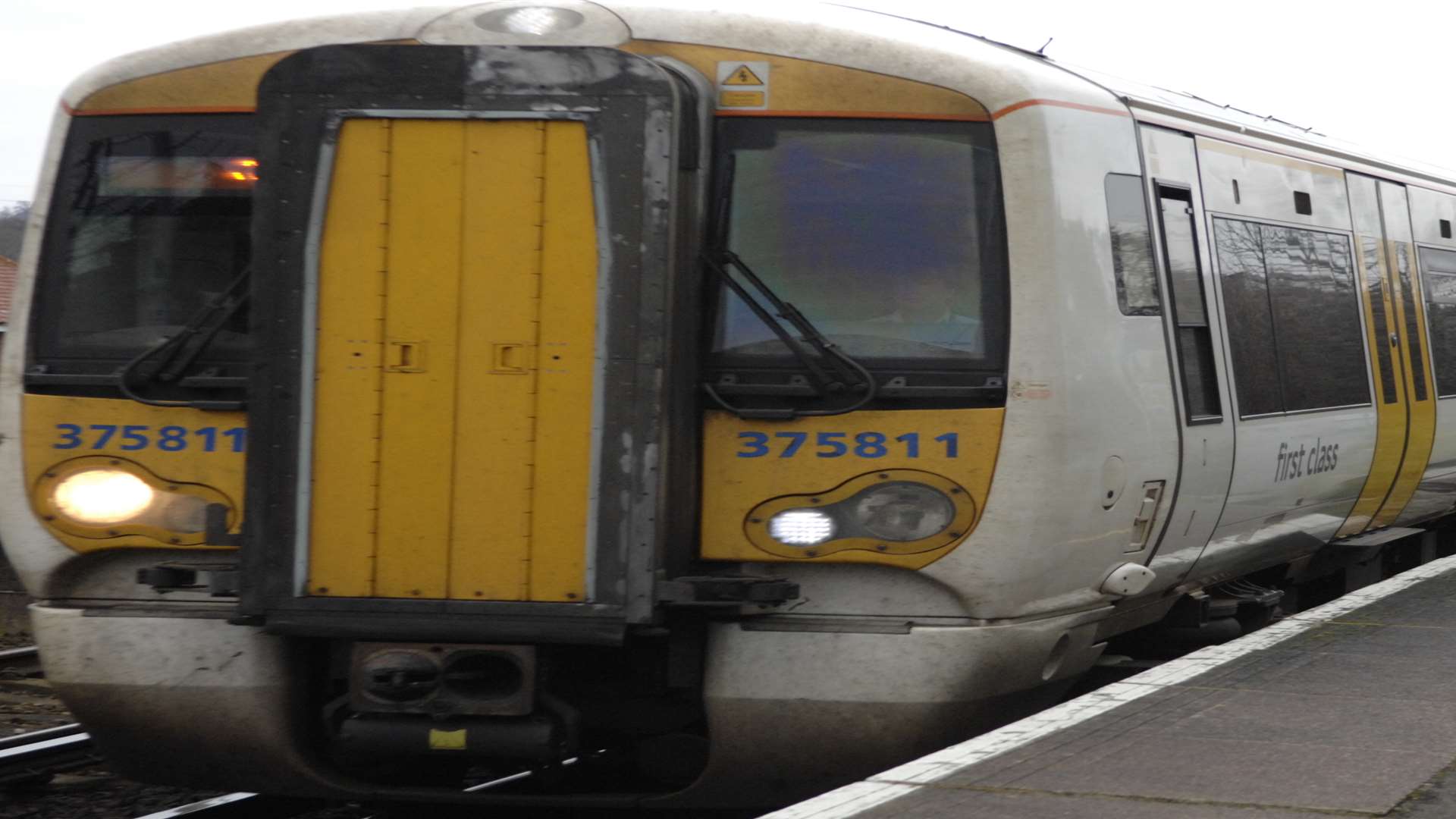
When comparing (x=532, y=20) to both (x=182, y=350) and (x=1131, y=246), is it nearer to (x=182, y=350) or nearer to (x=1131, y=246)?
(x=182, y=350)

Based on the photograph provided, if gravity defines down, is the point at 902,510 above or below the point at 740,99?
below

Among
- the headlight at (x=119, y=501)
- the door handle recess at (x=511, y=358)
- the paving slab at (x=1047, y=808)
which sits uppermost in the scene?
the door handle recess at (x=511, y=358)

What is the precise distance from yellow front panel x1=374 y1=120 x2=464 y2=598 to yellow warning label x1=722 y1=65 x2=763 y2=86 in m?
0.84

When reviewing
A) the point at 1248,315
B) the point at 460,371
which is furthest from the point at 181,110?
the point at 1248,315

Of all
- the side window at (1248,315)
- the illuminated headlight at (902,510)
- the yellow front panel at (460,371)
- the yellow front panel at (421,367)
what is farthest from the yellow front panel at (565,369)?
the side window at (1248,315)

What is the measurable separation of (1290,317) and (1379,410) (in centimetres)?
134

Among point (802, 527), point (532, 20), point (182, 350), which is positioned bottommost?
point (802, 527)

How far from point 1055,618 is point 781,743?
0.97 m

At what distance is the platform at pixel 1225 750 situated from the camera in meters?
4.18

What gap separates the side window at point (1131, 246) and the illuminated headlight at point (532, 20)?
1.80 metres

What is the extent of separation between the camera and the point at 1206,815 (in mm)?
4074

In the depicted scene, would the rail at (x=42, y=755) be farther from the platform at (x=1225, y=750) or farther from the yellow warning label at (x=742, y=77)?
the platform at (x=1225, y=750)

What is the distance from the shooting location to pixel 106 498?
5.33m

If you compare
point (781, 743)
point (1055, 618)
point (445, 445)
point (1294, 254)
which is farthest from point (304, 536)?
point (1294, 254)
